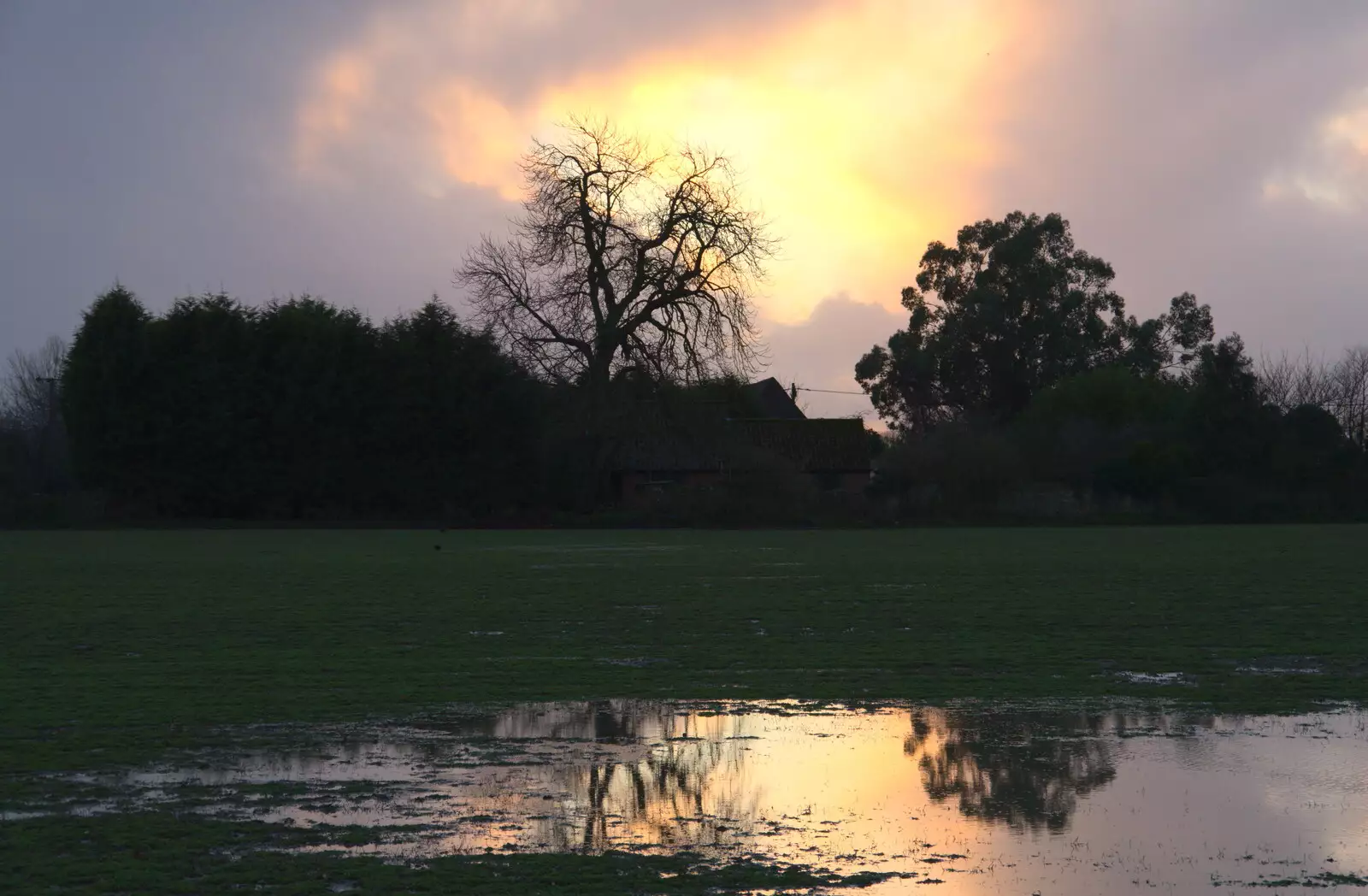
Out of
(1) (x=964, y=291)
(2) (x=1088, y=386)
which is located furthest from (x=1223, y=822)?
(1) (x=964, y=291)

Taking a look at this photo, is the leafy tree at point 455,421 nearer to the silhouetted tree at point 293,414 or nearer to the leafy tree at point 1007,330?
the silhouetted tree at point 293,414

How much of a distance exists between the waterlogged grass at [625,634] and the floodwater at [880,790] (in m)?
1.05

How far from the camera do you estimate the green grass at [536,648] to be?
5.81 m

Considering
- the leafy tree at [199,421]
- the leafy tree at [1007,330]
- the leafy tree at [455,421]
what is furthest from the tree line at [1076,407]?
the leafy tree at [199,421]

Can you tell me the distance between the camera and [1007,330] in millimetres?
84000

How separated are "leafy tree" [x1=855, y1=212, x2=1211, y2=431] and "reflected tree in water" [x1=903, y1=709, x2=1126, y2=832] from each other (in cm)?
7563

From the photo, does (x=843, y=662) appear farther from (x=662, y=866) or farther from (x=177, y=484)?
(x=177, y=484)

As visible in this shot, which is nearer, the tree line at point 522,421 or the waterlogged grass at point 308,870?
the waterlogged grass at point 308,870

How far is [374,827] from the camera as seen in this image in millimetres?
6320

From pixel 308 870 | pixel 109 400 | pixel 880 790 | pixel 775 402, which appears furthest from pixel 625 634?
pixel 775 402

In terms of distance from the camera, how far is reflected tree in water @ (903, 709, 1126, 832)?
268 inches

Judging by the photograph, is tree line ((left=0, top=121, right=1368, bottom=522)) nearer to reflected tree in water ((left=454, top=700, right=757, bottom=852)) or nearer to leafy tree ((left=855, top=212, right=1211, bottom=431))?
leafy tree ((left=855, top=212, right=1211, bottom=431))

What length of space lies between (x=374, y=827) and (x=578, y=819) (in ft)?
2.98

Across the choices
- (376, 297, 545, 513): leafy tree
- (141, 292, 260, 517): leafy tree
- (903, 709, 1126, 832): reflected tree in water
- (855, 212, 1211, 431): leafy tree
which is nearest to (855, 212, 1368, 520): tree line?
(855, 212, 1211, 431): leafy tree
